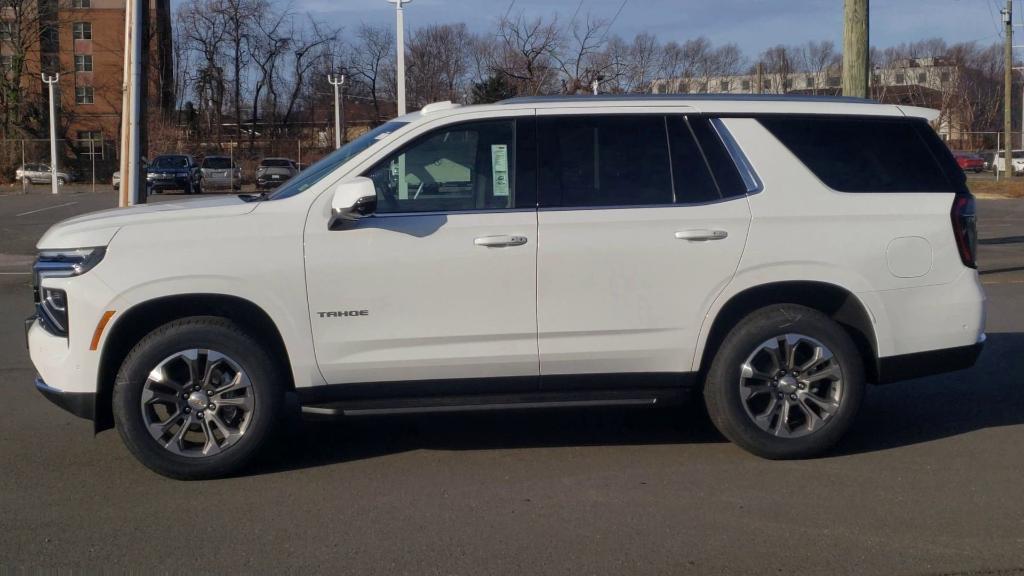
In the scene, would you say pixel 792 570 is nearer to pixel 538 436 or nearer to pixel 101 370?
pixel 538 436

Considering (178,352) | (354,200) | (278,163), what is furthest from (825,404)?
(278,163)

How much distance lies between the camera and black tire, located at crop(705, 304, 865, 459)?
19.1 feet

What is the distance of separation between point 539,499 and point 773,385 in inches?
59.0

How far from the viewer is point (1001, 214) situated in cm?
2891

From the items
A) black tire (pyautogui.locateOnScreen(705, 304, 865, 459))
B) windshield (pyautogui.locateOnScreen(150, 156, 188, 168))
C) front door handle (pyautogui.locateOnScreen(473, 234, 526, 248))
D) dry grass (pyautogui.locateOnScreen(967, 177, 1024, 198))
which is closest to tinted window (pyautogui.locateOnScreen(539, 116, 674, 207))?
front door handle (pyautogui.locateOnScreen(473, 234, 526, 248))

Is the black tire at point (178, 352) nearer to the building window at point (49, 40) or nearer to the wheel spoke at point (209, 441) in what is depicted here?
the wheel spoke at point (209, 441)

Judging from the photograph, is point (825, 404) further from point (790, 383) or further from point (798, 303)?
point (798, 303)

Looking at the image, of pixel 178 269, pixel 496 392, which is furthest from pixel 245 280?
pixel 496 392

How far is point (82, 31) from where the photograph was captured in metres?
72.3

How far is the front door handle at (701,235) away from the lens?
5715mm

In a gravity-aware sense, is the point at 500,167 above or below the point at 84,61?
below

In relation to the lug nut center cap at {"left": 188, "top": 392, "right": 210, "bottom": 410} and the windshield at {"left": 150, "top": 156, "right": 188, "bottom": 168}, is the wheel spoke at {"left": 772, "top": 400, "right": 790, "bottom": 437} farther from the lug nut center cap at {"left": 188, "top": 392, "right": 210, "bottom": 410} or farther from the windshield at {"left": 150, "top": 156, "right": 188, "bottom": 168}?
the windshield at {"left": 150, "top": 156, "right": 188, "bottom": 168}

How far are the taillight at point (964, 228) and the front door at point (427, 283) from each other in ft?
7.78

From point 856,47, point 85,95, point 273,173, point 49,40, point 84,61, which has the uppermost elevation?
point 49,40
